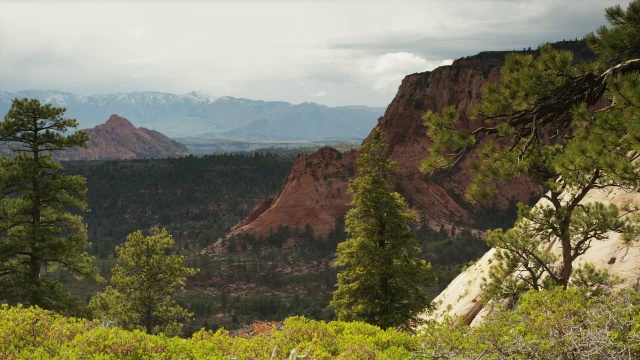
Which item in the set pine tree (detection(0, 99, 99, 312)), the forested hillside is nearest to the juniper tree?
pine tree (detection(0, 99, 99, 312))

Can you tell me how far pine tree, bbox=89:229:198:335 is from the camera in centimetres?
2281

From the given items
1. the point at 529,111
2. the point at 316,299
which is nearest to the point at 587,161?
the point at 529,111

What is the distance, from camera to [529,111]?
36.1 feet

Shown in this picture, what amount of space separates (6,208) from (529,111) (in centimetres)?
1913

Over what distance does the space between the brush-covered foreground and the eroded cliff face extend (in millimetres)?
64997

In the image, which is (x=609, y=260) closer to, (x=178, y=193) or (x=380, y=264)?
(x=380, y=264)

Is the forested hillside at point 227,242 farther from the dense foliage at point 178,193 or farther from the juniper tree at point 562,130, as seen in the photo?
the juniper tree at point 562,130

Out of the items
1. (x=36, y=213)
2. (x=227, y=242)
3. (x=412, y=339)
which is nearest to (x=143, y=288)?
(x=36, y=213)

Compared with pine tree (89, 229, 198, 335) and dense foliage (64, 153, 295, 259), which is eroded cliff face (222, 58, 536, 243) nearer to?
dense foliage (64, 153, 295, 259)

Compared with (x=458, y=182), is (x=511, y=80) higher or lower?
higher

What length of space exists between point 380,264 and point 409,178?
6629 cm

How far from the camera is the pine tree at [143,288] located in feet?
74.8

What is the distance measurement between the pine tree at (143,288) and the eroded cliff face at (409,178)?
2074 inches

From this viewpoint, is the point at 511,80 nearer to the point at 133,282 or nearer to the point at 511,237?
the point at 511,237
